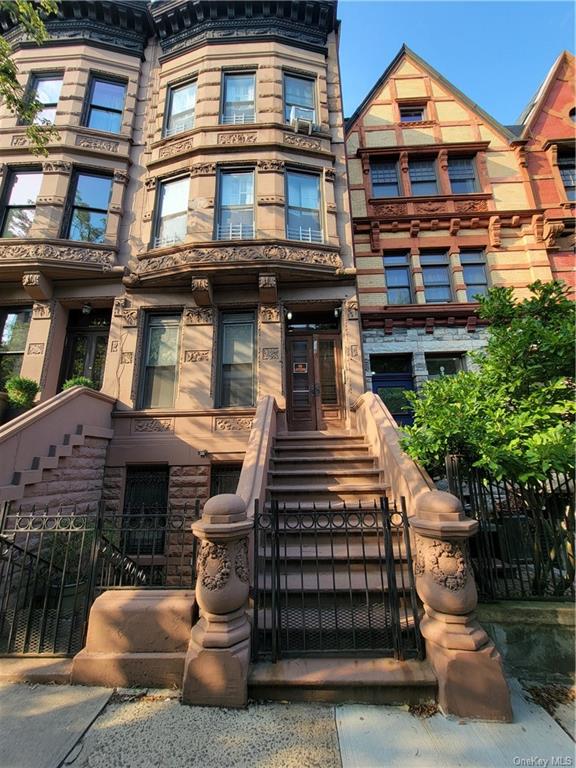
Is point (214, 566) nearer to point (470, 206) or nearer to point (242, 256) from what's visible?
point (242, 256)

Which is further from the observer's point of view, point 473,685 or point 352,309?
point 352,309

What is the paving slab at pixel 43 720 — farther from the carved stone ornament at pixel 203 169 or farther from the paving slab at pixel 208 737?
the carved stone ornament at pixel 203 169

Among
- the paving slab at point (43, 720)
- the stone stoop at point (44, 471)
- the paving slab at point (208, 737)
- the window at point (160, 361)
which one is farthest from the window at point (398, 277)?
the paving slab at point (43, 720)

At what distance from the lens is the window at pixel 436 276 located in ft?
35.9

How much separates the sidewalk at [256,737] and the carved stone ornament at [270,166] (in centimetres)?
1084

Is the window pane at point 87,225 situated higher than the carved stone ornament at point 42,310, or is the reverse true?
the window pane at point 87,225

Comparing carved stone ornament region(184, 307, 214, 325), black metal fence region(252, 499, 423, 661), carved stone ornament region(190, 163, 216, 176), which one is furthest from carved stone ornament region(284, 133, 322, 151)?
black metal fence region(252, 499, 423, 661)

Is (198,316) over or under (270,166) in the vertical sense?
under

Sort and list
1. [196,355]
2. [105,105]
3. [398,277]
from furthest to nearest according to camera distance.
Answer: [398,277], [105,105], [196,355]

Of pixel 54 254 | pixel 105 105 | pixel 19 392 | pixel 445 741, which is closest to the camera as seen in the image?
pixel 445 741

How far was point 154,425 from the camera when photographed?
8.16 meters

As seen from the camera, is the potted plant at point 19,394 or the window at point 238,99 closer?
the potted plant at point 19,394

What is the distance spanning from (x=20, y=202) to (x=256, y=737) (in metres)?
12.8

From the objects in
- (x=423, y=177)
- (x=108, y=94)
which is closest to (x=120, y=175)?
(x=108, y=94)
